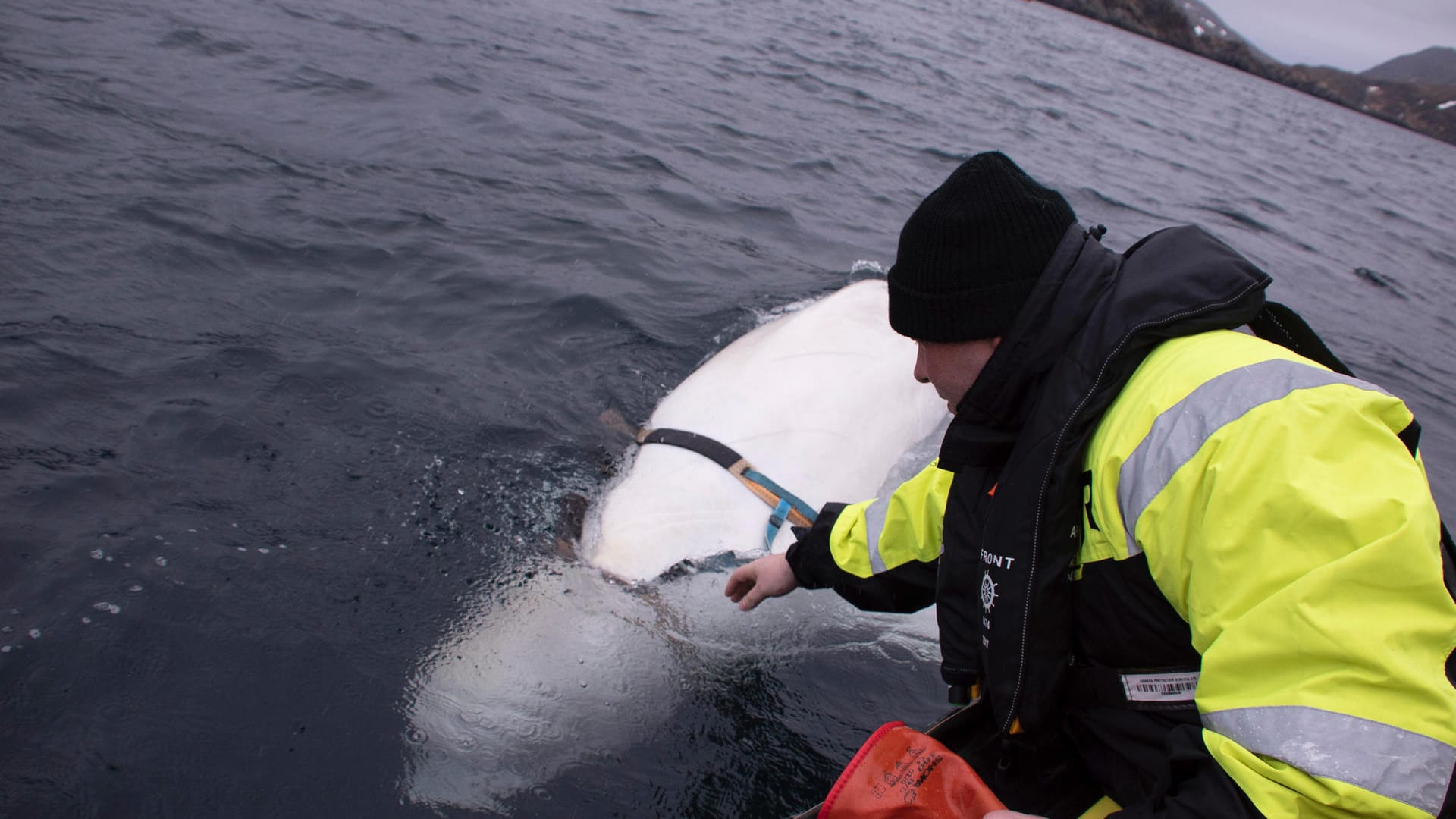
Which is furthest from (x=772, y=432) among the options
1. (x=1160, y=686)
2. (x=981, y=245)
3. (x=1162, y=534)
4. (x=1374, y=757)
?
(x=1374, y=757)

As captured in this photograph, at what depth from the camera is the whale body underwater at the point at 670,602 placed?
10.2 feet

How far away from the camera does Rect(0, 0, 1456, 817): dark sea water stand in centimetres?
299

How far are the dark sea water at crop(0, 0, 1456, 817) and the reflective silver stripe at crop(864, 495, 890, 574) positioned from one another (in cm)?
96

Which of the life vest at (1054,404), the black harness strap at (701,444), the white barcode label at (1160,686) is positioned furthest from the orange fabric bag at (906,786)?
the black harness strap at (701,444)

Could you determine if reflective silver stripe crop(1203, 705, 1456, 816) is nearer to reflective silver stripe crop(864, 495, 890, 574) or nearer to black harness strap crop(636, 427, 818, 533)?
reflective silver stripe crop(864, 495, 890, 574)

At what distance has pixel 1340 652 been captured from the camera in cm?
135

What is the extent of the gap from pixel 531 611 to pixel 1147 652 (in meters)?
2.28

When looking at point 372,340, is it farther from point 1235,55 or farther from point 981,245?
point 1235,55

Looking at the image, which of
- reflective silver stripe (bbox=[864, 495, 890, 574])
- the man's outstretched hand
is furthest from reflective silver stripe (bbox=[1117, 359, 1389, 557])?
the man's outstretched hand

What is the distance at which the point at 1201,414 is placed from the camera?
1.60m

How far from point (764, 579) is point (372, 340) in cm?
323

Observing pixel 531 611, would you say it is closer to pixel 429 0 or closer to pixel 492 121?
pixel 492 121

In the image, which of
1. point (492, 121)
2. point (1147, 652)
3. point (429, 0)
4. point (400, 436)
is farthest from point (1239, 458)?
point (429, 0)

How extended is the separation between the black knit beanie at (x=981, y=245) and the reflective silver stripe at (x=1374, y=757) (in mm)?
924
